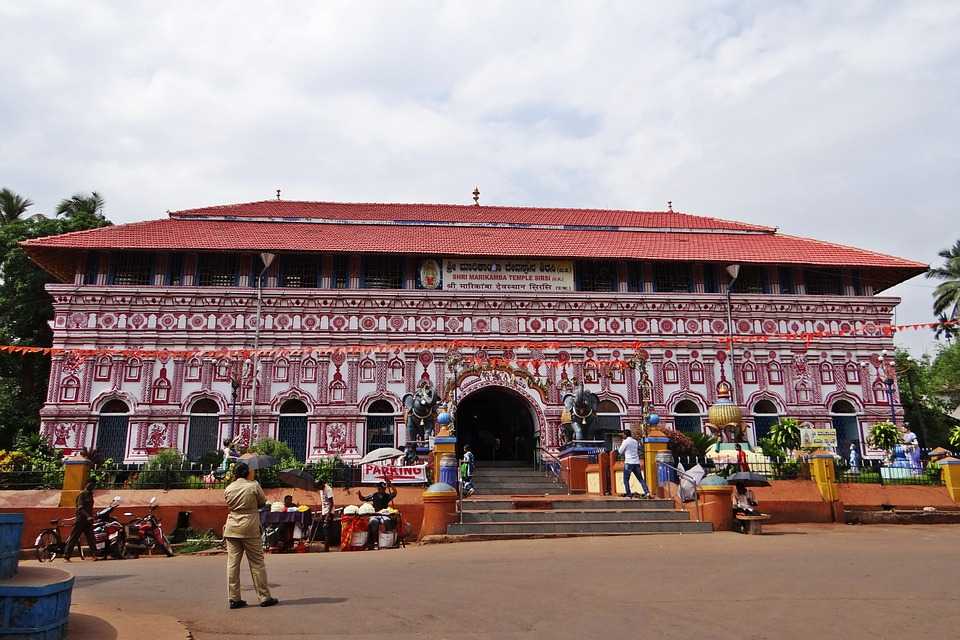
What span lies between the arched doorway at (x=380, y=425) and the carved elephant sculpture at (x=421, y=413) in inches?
75.9

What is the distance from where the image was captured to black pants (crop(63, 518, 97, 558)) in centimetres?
1188

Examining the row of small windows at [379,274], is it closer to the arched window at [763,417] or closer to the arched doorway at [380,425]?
the arched window at [763,417]

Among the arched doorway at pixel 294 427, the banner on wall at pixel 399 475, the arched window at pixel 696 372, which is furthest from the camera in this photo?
the arched window at pixel 696 372

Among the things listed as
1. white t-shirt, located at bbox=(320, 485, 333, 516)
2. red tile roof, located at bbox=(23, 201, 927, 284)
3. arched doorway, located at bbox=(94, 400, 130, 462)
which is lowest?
white t-shirt, located at bbox=(320, 485, 333, 516)

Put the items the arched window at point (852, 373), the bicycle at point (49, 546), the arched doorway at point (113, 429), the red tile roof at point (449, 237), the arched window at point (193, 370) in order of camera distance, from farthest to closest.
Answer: the arched window at point (852, 373)
the red tile roof at point (449, 237)
the arched window at point (193, 370)
the arched doorway at point (113, 429)
the bicycle at point (49, 546)

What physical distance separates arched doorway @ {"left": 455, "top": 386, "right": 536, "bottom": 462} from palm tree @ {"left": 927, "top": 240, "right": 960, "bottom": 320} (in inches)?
1078

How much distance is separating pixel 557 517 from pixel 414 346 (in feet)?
33.4

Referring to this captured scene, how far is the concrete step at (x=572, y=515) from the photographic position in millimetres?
13570

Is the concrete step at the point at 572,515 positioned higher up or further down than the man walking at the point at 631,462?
further down

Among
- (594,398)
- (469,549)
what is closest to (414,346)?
(594,398)

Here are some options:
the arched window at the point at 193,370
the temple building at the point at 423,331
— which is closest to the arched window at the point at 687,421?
the temple building at the point at 423,331

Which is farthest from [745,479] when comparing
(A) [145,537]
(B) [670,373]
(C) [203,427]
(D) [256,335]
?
(C) [203,427]

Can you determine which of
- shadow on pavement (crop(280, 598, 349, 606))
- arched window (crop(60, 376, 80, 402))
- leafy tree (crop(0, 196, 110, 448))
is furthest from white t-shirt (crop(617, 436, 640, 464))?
leafy tree (crop(0, 196, 110, 448))

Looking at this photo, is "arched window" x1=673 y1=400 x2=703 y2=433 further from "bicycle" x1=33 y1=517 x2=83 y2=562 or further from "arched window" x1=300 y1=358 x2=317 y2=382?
"bicycle" x1=33 y1=517 x2=83 y2=562
